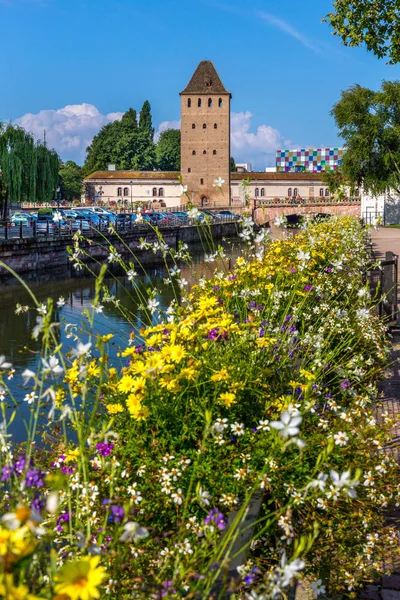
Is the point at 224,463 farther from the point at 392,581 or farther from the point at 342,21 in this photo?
the point at 342,21

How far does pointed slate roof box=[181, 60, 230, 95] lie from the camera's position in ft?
228

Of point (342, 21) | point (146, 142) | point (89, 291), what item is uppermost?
point (146, 142)

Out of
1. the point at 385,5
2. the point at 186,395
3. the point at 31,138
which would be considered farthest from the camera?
the point at 31,138

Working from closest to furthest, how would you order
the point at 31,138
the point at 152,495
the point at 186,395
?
1. the point at 152,495
2. the point at 186,395
3. the point at 31,138

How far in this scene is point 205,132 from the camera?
69.8m

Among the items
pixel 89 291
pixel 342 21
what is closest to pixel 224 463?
pixel 342 21

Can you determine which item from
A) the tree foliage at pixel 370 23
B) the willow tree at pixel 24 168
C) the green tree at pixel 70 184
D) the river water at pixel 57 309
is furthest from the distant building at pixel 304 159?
the tree foliage at pixel 370 23

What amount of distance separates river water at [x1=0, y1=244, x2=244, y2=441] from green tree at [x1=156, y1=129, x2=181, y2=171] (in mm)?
53370

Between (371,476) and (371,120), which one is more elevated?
(371,120)

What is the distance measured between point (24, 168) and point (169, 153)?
51727mm

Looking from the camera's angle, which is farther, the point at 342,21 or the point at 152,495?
the point at 342,21

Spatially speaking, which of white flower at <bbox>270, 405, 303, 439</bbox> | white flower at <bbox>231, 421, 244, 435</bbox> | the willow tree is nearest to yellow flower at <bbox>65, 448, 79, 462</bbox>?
white flower at <bbox>231, 421, 244, 435</bbox>

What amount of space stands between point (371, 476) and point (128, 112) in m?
82.0

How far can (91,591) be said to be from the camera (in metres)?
1.28
